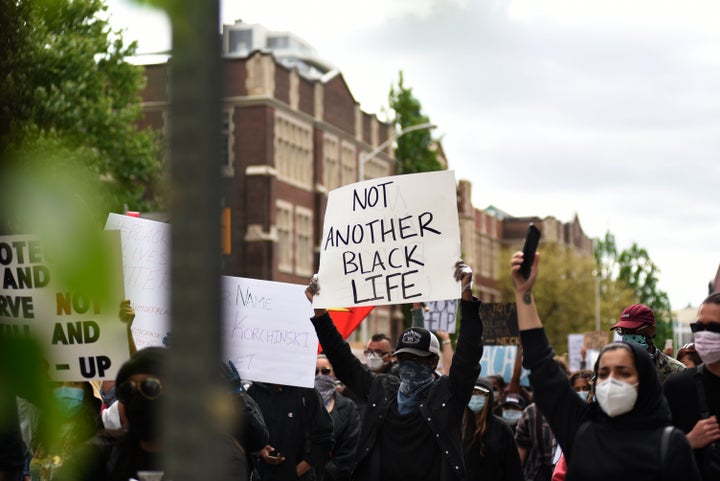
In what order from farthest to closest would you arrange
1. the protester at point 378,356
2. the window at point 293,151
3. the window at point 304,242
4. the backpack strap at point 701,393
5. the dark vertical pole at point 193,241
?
the window at point 304,242 → the window at point 293,151 → the protester at point 378,356 → the backpack strap at point 701,393 → the dark vertical pole at point 193,241

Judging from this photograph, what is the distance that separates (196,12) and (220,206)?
21cm

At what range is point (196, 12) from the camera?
1.49 meters

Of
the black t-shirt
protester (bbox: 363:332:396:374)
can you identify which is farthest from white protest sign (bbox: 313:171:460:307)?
protester (bbox: 363:332:396:374)

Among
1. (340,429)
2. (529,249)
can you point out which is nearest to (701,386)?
(529,249)

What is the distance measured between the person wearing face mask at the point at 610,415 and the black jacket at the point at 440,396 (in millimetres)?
1840

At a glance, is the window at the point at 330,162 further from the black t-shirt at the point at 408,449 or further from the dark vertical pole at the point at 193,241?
the dark vertical pole at the point at 193,241

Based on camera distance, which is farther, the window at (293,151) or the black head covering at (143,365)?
the window at (293,151)

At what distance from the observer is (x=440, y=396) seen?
277 inches

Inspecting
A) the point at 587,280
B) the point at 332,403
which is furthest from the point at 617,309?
the point at 332,403

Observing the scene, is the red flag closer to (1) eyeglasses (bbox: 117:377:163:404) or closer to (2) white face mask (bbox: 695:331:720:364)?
(2) white face mask (bbox: 695:331:720:364)

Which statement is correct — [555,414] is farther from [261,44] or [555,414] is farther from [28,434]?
Result: [261,44]

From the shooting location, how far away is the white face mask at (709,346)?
5430mm

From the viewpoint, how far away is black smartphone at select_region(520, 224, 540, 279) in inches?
188

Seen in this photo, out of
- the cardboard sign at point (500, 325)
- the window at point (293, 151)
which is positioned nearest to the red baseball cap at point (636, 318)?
Answer: the cardboard sign at point (500, 325)
